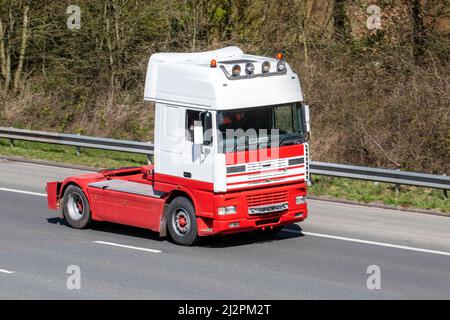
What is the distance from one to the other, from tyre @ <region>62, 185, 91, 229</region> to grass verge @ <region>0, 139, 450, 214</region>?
16.8 feet

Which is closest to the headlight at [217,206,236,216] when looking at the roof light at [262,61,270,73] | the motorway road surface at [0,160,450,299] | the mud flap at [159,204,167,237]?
the motorway road surface at [0,160,450,299]

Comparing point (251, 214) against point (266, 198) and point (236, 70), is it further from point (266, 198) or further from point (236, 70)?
point (236, 70)

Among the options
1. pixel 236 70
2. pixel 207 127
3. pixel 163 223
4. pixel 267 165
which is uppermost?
pixel 236 70

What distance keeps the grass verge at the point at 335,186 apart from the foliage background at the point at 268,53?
72.1 inches

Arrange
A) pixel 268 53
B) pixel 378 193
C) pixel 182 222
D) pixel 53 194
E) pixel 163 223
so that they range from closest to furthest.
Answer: pixel 182 222 < pixel 163 223 < pixel 53 194 < pixel 378 193 < pixel 268 53

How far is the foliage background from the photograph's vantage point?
79.1ft

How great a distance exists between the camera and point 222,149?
15.8m

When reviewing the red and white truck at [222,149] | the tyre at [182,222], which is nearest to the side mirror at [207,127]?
the red and white truck at [222,149]

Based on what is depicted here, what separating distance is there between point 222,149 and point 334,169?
18.8 ft

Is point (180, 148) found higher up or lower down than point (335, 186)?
higher up

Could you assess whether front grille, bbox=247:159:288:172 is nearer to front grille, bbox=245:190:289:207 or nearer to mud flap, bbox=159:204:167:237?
front grille, bbox=245:190:289:207

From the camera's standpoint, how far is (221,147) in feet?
51.9

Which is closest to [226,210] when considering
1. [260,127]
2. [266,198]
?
[266,198]
